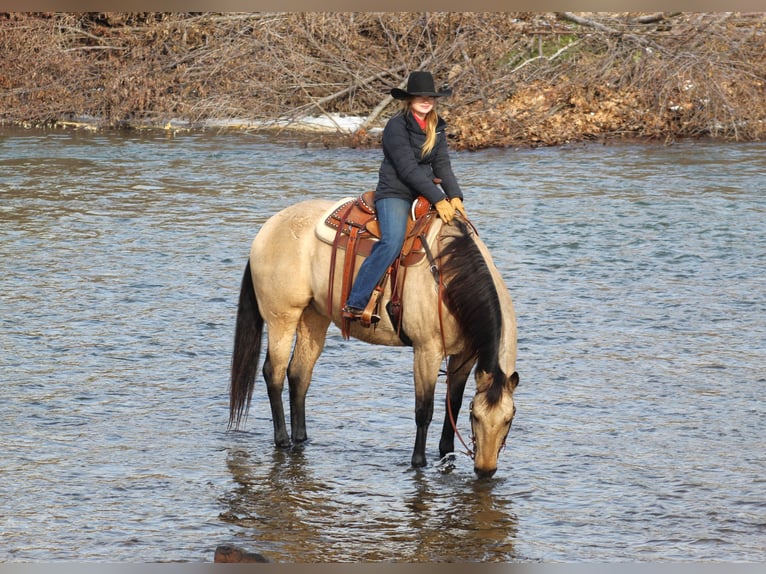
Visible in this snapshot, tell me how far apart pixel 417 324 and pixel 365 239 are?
0.60m

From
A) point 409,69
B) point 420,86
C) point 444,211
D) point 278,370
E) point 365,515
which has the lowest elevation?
point 365,515

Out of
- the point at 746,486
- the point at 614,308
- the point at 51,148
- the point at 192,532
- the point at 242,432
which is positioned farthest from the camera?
the point at 51,148

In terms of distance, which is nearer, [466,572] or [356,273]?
[466,572]

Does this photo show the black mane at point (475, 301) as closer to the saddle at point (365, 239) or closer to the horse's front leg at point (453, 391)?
the saddle at point (365, 239)

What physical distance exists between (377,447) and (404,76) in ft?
45.4

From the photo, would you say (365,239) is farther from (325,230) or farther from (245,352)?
(245,352)

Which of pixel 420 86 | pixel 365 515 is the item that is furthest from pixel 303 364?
pixel 420 86

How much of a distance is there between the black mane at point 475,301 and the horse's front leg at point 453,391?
0.33 metres

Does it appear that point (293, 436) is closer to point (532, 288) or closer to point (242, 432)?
point (242, 432)

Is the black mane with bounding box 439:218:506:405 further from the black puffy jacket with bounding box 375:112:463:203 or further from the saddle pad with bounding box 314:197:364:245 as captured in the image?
the saddle pad with bounding box 314:197:364:245

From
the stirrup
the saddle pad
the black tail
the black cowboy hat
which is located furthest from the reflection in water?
the black cowboy hat

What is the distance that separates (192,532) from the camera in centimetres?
546

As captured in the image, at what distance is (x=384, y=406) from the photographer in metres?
7.44

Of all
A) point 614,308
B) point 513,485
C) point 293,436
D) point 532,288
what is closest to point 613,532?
point 513,485
